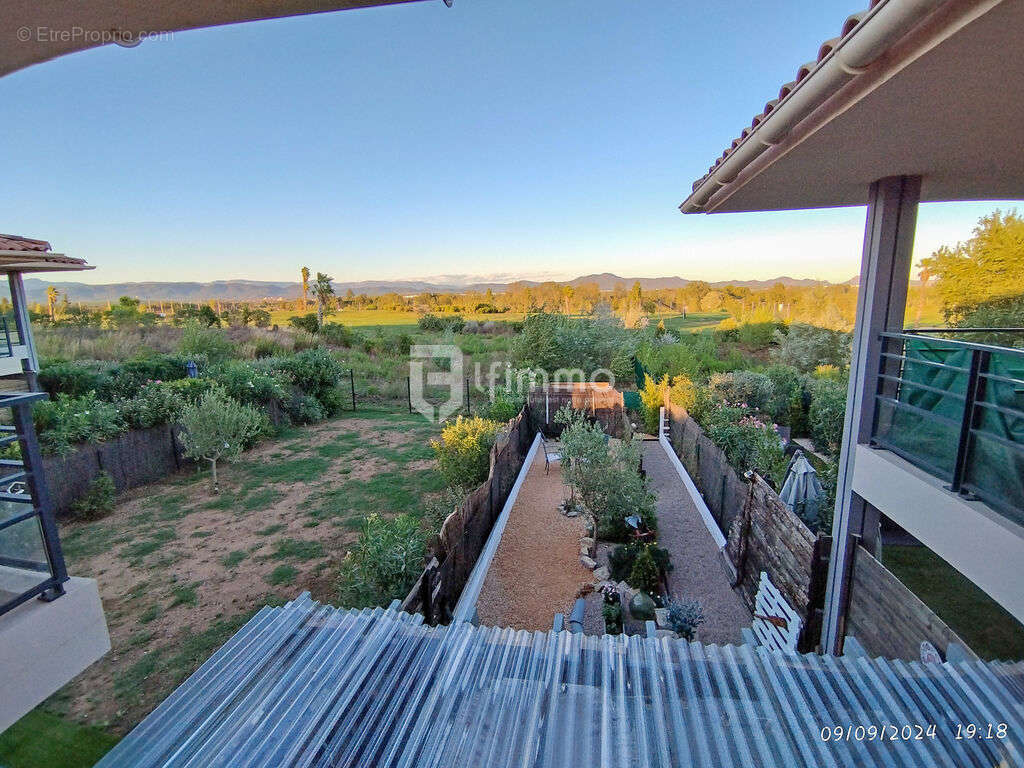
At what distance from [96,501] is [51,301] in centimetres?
2978

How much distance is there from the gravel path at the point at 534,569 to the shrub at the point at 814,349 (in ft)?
46.7

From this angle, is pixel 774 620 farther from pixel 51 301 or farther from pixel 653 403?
pixel 51 301

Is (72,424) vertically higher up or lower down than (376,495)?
higher up

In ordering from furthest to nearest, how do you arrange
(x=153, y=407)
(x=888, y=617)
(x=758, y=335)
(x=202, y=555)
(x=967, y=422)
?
1. (x=758, y=335)
2. (x=153, y=407)
3. (x=202, y=555)
4. (x=888, y=617)
5. (x=967, y=422)

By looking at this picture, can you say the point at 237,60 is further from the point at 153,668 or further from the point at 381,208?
the point at 381,208

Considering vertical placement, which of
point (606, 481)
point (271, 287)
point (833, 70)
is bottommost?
point (606, 481)

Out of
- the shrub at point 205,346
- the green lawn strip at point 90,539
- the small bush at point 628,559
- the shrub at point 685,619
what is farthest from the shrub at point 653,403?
the shrub at point 205,346

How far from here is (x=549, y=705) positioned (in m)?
1.36

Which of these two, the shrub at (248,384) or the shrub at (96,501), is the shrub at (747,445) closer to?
the shrub at (96,501)

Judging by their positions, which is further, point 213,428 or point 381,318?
point 381,318

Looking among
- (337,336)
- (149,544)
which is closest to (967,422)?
(149,544)

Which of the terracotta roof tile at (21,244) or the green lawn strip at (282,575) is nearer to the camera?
the green lawn strip at (282,575)

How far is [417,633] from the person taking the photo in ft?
5.83

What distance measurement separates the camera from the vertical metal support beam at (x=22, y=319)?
9.73m
